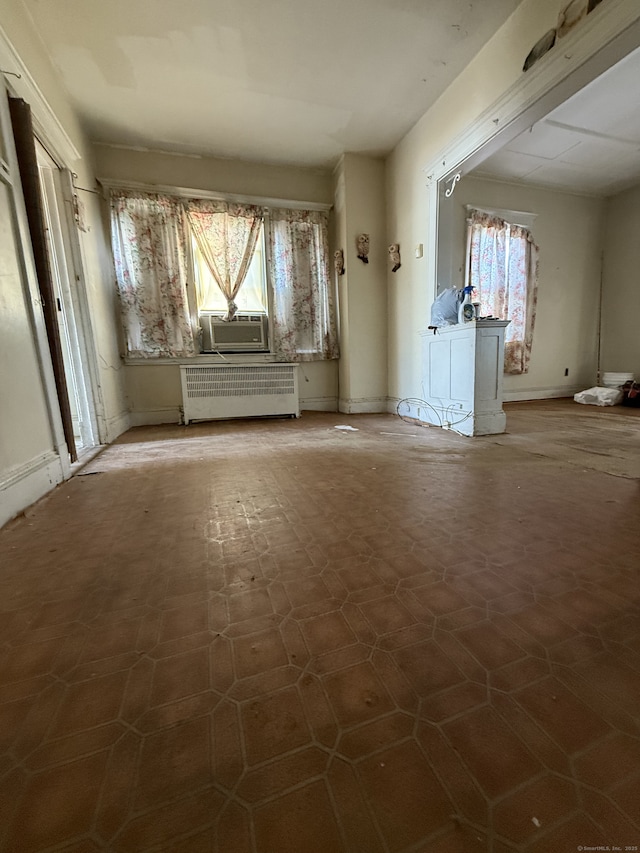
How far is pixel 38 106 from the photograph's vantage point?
7.76 ft

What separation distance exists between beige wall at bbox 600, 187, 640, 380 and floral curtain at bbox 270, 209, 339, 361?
4511mm

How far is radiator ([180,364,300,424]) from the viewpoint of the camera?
13.5 ft

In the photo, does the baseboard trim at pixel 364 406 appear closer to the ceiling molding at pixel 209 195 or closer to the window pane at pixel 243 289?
the window pane at pixel 243 289

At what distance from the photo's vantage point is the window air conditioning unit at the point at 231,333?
171 inches

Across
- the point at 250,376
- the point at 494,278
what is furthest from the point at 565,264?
the point at 250,376

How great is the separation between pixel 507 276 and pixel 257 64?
398cm

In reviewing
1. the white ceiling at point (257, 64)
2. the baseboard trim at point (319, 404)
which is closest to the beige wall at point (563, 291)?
the baseboard trim at point (319, 404)

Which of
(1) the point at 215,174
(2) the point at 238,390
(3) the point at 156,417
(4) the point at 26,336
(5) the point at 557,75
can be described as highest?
(1) the point at 215,174

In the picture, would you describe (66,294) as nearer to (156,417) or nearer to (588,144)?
(156,417)

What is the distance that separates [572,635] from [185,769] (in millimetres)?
859

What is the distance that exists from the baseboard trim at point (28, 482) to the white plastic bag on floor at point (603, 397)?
612cm

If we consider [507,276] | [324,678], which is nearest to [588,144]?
[507,276]

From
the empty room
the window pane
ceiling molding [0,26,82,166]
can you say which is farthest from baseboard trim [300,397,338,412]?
ceiling molding [0,26,82,166]

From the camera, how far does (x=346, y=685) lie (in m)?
0.71
